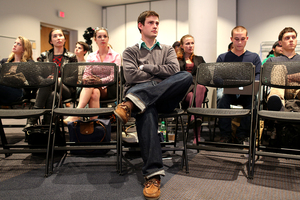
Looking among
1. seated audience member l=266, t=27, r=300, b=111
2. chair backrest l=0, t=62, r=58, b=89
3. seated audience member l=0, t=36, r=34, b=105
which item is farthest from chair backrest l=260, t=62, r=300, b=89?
seated audience member l=0, t=36, r=34, b=105

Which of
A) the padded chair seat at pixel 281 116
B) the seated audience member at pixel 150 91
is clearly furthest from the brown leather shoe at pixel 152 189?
the padded chair seat at pixel 281 116

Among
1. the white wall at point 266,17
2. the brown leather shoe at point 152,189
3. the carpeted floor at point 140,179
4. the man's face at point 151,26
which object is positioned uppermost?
the white wall at point 266,17

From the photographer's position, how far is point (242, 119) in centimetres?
256

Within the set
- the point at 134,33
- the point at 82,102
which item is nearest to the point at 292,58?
the point at 82,102

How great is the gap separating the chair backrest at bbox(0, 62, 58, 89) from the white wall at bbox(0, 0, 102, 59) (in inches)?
171

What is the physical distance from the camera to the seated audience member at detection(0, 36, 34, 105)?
8.90ft

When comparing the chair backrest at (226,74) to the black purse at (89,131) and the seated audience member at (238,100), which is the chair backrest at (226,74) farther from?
the black purse at (89,131)

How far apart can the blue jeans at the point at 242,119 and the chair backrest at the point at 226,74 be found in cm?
44

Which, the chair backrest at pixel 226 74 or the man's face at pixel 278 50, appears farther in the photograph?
the man's face at pixel 278 50

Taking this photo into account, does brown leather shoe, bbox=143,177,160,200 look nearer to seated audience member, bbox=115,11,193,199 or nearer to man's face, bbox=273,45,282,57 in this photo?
seated audience member, bbox=115,11,193,199

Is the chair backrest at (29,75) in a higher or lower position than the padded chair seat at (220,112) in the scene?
higher

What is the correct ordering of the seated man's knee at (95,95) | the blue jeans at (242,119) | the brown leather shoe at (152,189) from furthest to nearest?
the seated man's knee at (95,95) < the blue jeans at (242,119) < the brown leather shoe at (152,189)

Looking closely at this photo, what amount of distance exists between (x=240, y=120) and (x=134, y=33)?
6285mm

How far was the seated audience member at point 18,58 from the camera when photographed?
2713 millimetres
